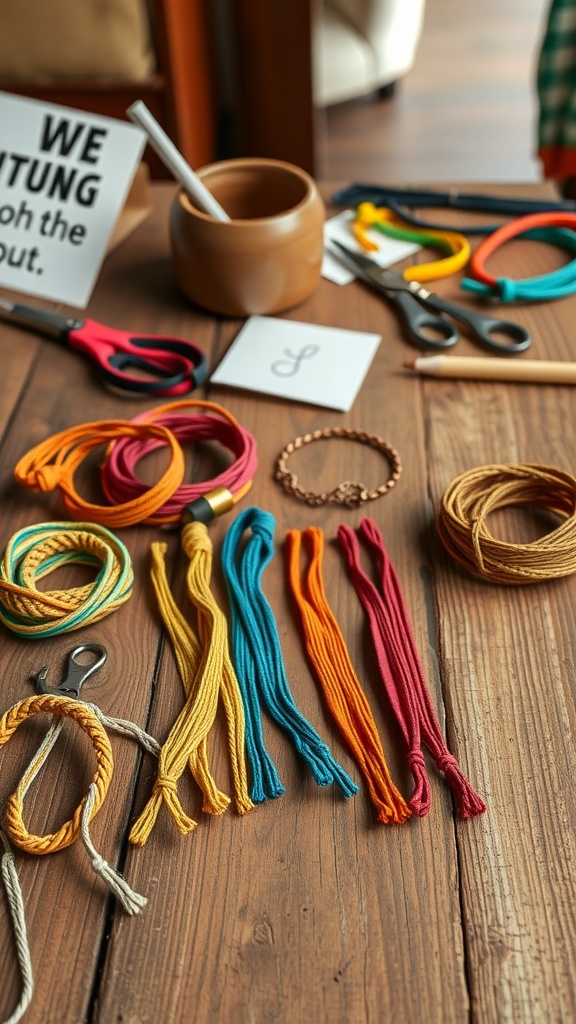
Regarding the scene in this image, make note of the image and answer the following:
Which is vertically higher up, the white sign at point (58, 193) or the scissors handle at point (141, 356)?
the white sign at point (58, 193)

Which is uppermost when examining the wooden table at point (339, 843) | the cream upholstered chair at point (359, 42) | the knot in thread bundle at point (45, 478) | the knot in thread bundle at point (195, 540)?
the knot in thread bundle at point (45, 478)

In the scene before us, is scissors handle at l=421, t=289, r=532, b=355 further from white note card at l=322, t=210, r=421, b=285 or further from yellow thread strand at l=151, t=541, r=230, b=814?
yellow thread strand at l=151, t=541, r=230, b=814

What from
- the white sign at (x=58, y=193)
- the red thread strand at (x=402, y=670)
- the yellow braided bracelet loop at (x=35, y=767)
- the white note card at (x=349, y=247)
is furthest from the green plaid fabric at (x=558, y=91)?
the yellow braided bracelet loop at (x=35, y=767)

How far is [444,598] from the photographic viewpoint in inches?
27.9

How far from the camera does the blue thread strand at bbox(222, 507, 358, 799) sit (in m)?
0.61

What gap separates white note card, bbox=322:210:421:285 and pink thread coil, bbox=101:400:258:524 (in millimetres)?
266

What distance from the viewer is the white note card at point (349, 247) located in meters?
1.05

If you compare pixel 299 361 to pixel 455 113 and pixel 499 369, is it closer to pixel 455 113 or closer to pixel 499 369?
pixel 499 369

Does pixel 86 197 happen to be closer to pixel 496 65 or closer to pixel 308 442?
pixel 308 442

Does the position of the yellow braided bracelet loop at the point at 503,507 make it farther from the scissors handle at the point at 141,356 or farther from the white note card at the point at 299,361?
the scissors handle at the point at 141,356

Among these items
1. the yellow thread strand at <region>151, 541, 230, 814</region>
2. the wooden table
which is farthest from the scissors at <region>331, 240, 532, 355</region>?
the yellow thread strand at <region>151, 541, 230, 814</region>

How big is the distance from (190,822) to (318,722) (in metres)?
0.11

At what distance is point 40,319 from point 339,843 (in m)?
0.65

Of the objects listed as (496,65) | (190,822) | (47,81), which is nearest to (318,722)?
(190,822)
